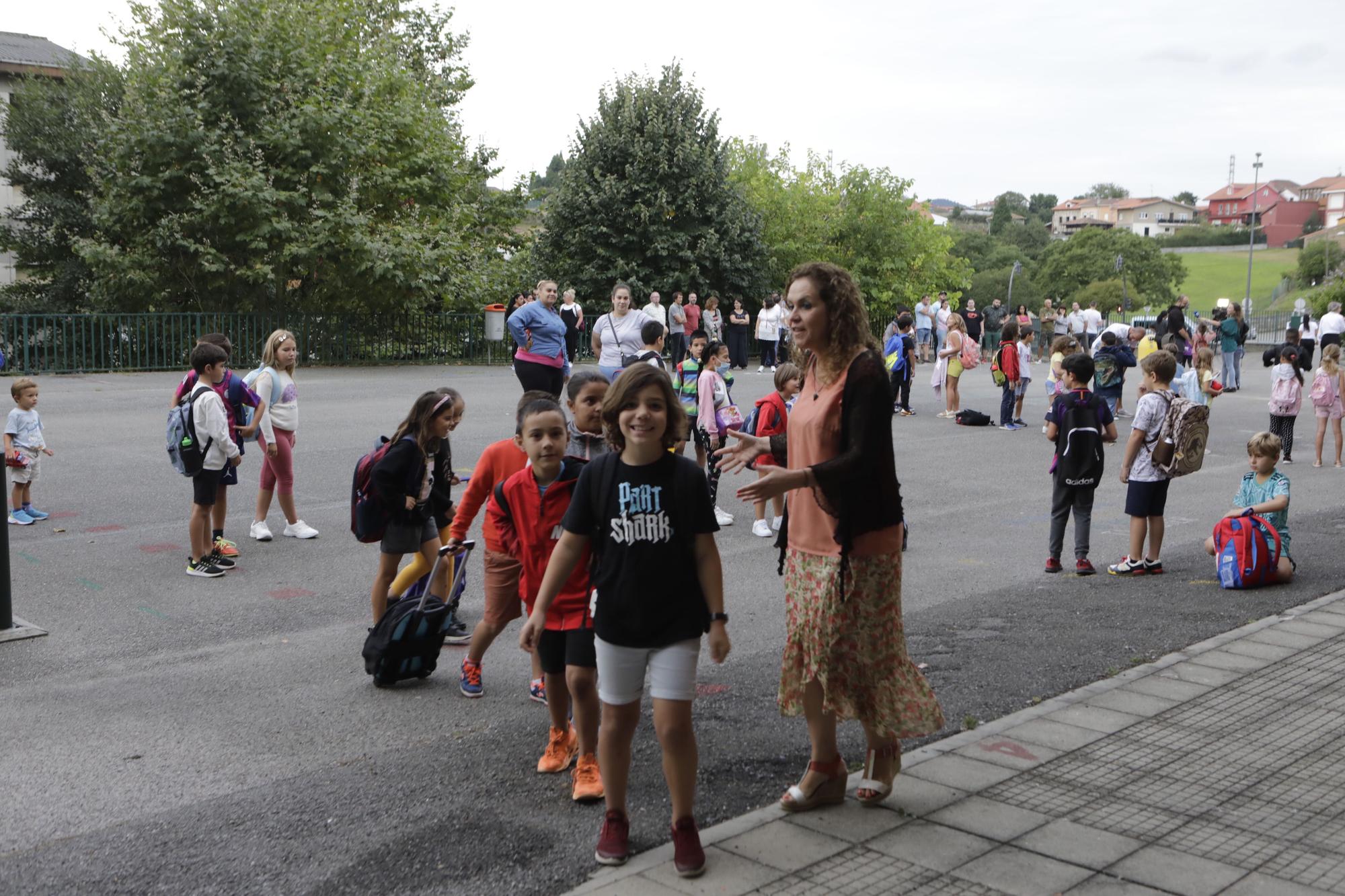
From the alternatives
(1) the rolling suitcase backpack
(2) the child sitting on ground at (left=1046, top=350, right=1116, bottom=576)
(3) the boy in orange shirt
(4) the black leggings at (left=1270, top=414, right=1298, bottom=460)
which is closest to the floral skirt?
(3) the boy in orange shirt

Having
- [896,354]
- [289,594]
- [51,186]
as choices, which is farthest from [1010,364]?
[51,186]

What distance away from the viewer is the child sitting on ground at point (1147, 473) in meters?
8.32

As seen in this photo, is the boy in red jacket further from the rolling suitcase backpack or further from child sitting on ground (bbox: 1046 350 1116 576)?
child sitting on ground (bbox: 1046 350 1116 576)

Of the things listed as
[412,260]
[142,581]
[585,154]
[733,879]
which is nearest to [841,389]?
[733,879]

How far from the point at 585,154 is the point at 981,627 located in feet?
98.9

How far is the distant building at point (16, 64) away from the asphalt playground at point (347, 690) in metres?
38.0

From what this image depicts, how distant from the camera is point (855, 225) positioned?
4638cm

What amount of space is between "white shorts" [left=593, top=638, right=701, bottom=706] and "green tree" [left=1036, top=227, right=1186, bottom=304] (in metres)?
114

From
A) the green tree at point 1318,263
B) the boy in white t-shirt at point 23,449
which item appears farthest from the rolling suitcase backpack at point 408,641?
the green tree at point 1318,263

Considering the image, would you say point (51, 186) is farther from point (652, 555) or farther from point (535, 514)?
point (652, 555)

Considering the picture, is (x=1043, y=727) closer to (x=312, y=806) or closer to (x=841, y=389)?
(x=841, y=389)

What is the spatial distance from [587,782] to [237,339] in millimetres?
22919

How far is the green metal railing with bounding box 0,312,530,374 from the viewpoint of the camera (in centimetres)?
2298

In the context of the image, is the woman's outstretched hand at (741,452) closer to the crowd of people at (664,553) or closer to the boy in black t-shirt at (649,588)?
the crowd of people at (664,553)
